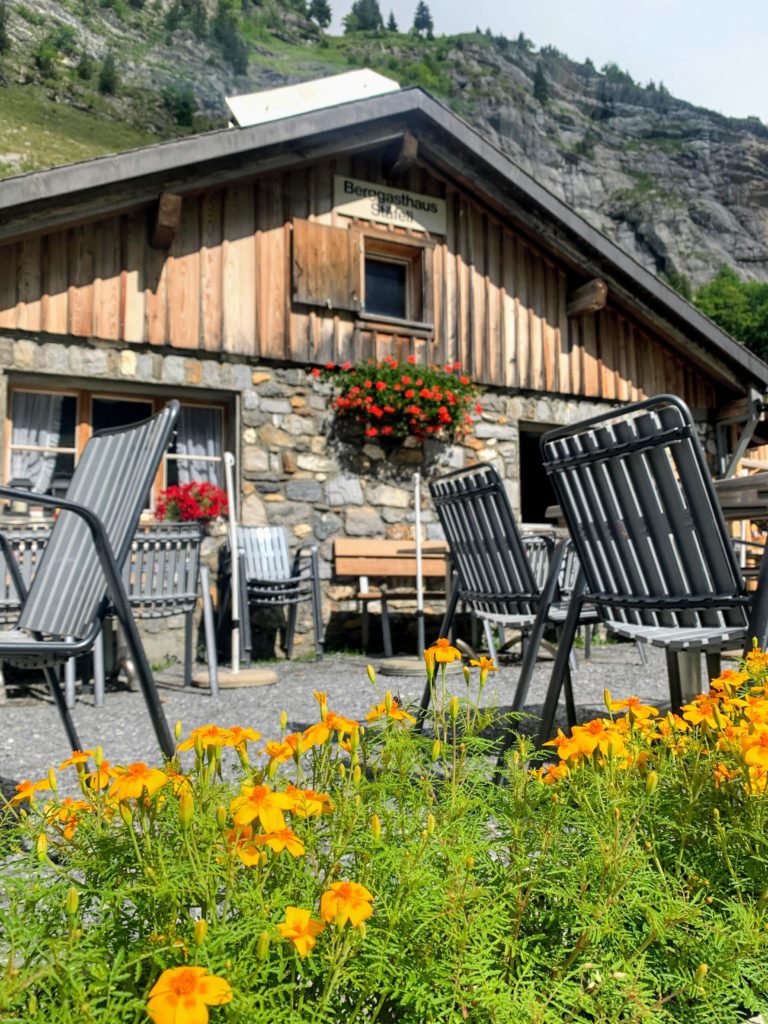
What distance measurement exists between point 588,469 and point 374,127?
20.9ft

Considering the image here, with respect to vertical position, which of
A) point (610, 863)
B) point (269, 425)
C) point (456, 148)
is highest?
point (456, 148)

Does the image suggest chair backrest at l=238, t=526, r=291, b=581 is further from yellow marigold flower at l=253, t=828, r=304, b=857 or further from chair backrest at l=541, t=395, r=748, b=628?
yellow marigold flower at l=253, t=828, r=304, b=857

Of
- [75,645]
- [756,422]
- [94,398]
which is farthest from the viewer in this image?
[756,422]

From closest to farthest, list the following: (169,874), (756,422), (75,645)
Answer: (169,874) → (75,645) → (756,422)

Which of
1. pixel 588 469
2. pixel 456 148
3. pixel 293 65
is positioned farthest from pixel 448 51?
pixel 588 469

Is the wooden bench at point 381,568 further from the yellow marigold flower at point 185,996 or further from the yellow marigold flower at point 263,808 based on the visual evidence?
the yellow marigold flower at point 185,996

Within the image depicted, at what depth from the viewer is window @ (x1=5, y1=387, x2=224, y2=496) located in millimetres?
6164

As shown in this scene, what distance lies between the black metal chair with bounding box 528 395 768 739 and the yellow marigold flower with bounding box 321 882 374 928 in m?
1.26

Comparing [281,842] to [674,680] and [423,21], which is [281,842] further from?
[423,21]

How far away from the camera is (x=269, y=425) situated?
267 inches

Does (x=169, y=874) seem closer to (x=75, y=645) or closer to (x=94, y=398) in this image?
(x=75, y=645)

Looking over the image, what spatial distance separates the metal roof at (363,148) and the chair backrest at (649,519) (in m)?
4.94

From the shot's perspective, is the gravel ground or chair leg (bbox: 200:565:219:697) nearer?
the gravel ground

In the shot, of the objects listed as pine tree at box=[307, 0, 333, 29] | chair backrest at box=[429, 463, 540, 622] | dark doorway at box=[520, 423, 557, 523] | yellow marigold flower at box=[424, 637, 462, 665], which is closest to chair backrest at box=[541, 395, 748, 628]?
chair backrest at box=[429, 463, 540, 622]
